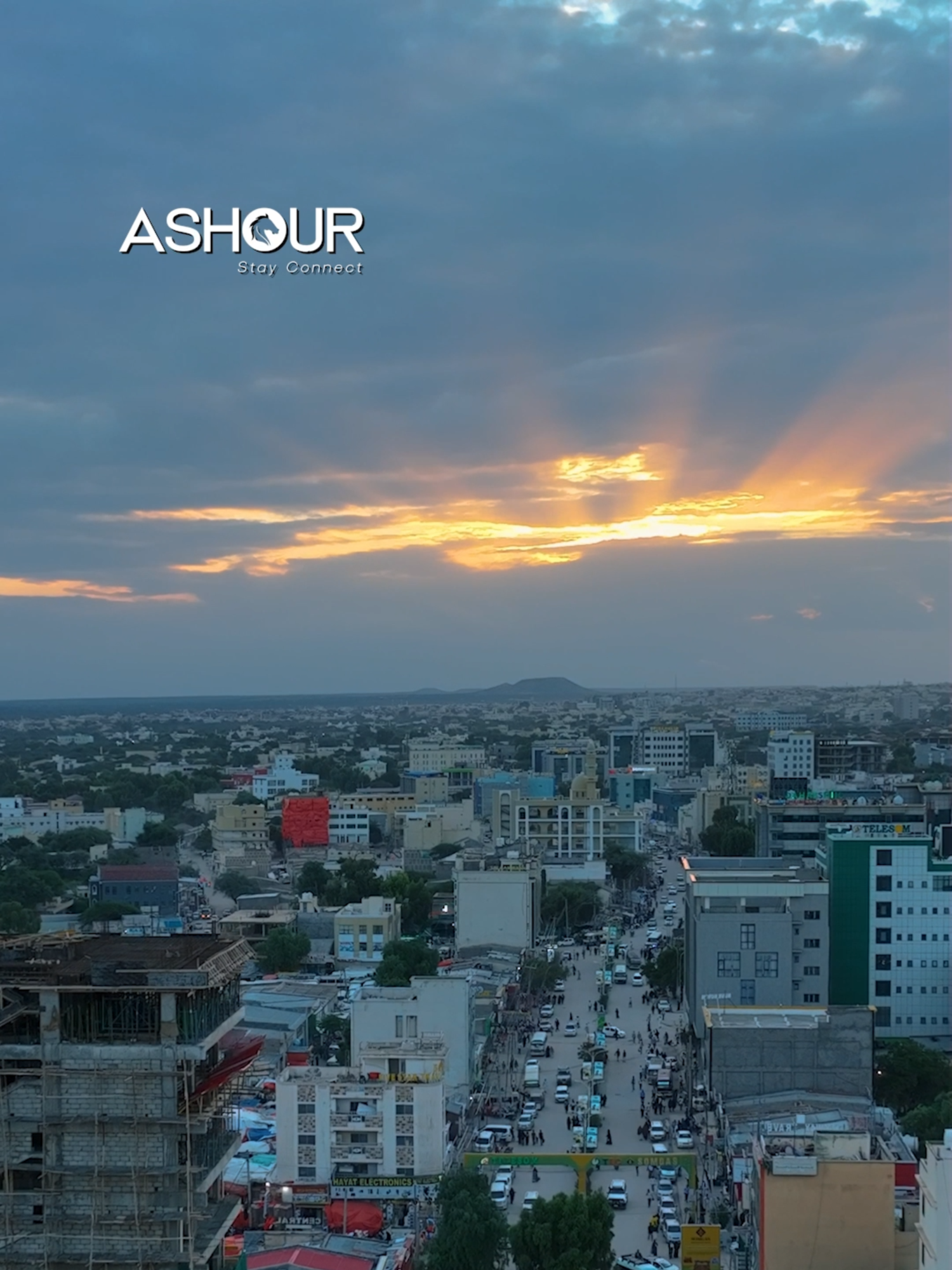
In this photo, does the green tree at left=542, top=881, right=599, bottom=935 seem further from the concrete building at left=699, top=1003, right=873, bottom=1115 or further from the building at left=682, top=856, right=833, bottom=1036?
the concrete building at left=699, top=1003, right=873, bottom=1115

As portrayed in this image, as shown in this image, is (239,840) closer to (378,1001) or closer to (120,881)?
(120,881)

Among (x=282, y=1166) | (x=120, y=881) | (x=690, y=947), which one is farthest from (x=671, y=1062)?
(x=120, y=881)

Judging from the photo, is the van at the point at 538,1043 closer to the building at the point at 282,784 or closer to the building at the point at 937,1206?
the building at the point at 937,1206

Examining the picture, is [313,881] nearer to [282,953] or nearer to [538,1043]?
[282,953]

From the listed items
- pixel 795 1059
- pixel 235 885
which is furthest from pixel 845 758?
pixel 795 1059

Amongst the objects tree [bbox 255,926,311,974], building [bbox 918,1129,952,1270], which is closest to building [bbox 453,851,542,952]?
tree [bbox 255,926,311,974]

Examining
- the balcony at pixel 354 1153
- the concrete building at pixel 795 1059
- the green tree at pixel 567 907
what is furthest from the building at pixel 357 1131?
the green tree at pixel 567 907

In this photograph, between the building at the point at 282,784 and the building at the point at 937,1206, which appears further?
the building at the point at 282,784
